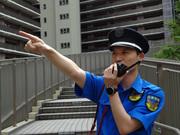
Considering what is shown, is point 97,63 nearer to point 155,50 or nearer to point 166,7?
point 155,50

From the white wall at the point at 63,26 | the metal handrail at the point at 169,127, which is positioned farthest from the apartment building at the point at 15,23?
the metal handrail at the point at 169,127

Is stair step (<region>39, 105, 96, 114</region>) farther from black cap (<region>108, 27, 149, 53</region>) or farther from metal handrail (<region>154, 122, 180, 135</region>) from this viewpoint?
black cap (<region>108, 27, 149, 53</region>)

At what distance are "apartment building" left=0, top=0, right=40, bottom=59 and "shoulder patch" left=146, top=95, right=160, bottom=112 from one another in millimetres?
68805

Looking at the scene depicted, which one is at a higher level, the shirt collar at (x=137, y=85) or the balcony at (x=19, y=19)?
the balcony at (x=19, y=19)

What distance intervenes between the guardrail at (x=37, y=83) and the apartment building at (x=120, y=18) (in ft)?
203

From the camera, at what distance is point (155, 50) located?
2783cm

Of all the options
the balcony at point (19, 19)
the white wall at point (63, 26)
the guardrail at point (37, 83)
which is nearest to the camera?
the guardrail at point (37, 83)

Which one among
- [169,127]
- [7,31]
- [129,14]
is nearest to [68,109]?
[169,127]

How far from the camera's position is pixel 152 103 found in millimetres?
2615

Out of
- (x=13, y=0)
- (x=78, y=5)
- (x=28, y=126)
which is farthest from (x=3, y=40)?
(x=28, y=126)

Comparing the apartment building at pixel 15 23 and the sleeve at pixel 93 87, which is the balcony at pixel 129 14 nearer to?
the apartment building at pixel 15 23

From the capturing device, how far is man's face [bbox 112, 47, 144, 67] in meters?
2.65

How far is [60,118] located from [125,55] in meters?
11.3

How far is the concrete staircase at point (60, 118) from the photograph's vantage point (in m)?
11.0
